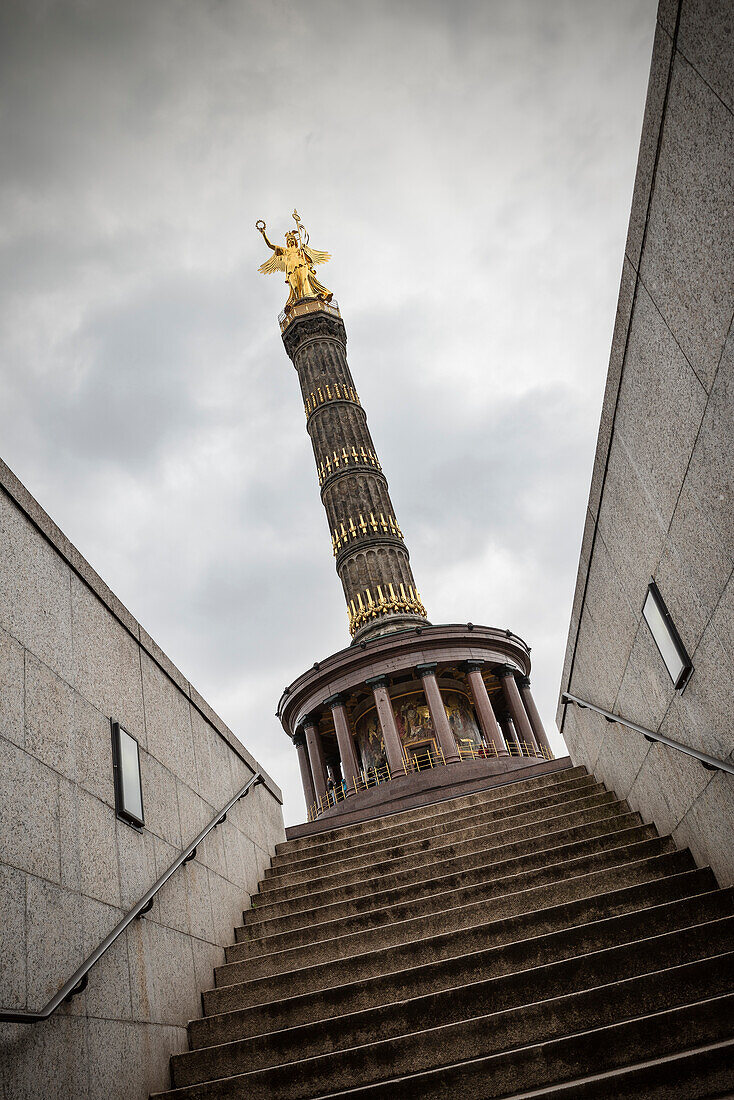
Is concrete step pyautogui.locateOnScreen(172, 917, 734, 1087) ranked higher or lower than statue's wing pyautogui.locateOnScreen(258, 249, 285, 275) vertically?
lower

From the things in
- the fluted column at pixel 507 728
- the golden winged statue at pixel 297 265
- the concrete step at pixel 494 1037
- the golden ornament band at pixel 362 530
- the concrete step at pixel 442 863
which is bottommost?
the concrete step at pixel 494 1037

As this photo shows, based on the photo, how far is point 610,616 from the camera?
6.33 meters

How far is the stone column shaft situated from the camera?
19.8m

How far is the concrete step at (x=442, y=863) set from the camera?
6.91 meters

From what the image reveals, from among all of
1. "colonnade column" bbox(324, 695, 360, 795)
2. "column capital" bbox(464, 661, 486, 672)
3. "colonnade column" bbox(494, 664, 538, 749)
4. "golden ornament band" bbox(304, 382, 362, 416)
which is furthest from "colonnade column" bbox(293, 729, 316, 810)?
"golden ornament band" bbox(304, 382, 362, 416)

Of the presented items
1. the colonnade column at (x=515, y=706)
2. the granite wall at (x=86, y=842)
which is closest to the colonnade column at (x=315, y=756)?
the colonnade column at (x=515, y=706)

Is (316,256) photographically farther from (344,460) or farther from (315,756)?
(315,756)

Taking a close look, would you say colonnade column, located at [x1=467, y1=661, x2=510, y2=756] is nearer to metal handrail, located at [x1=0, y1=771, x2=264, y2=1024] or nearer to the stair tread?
the stair tread

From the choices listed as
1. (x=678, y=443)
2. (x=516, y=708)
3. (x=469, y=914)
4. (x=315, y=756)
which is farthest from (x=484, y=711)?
(x=678, y=443)

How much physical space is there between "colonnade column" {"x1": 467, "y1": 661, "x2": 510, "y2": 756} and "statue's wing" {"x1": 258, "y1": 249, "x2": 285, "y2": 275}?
20358 millimetres

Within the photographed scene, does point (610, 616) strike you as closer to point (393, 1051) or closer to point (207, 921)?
point (393, 1051)

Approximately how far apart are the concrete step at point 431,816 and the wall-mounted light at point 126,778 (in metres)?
3.34

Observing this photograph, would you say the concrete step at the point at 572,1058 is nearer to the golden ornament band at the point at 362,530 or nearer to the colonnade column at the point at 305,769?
the colonnade column at the point at 305,769

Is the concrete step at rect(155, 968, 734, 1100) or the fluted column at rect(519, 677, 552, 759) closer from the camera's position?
the concrete step at rect(155, 968, 734, 1100)
